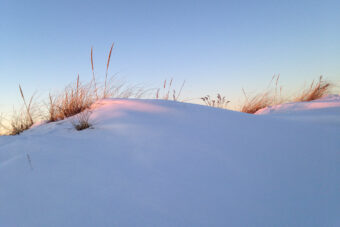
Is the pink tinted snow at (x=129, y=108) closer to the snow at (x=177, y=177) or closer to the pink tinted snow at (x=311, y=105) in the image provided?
the snow at (x=177, y=177)

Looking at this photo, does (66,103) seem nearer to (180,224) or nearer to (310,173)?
(180,224)

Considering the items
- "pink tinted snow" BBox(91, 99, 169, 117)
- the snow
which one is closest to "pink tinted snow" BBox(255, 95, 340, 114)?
the snow

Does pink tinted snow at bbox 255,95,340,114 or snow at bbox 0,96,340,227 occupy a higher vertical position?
pink tinted snow at bbox 255,95,340,114

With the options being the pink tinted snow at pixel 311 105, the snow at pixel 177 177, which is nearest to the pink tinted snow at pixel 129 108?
the snow at pixel 177 177

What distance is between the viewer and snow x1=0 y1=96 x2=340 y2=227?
592 millimetres

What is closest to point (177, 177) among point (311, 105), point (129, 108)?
point (129, 108)

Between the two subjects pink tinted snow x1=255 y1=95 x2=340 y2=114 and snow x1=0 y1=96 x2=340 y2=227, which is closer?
snow x1=0 y1=96 x2=340 y2=227

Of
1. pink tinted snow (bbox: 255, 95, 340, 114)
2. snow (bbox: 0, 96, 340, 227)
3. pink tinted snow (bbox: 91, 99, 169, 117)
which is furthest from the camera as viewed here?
pink tinted snow (bbox: 255, 95, 340, 114)

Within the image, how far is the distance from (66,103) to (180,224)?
2.10 metres

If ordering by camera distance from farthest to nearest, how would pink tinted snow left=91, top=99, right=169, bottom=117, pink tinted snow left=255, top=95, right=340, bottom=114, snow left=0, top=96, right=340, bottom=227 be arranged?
pink tinted snow left=255, top=95, right=340, bottom=114, pink tinted snow left=91, top=99, right=169, bottom=117, snow left=0, top=96, right=340, bottom=227

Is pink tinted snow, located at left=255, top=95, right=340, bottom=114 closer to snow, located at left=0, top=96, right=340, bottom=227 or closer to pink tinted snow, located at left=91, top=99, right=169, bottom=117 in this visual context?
snow, located at left=0, top=96, right=340, bottom=227

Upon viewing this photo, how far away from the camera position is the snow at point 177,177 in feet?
1.94

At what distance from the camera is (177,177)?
746 millimetres

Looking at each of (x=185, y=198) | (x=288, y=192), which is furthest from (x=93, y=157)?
(x=288, y=192)
